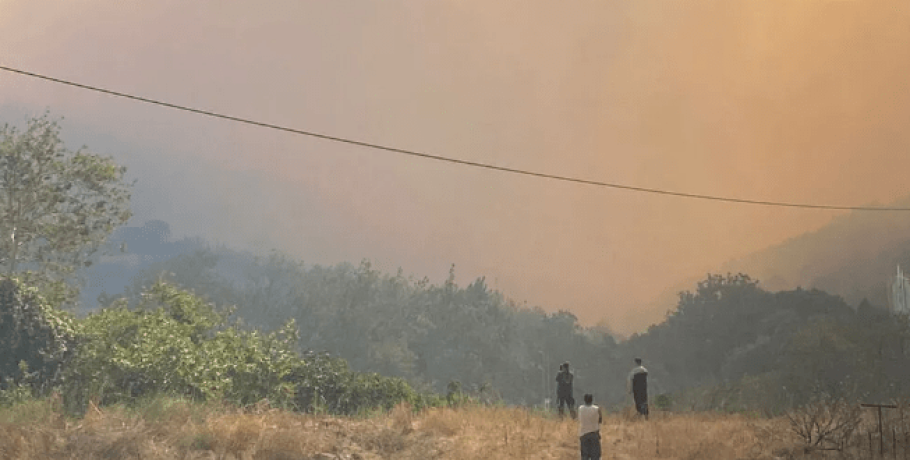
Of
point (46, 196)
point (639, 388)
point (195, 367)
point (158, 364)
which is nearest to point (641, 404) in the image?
point (639, 388)

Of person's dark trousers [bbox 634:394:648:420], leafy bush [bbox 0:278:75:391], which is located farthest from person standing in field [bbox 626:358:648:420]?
leafy bush [bbox 0:278:75:391]

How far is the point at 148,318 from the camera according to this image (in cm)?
2759

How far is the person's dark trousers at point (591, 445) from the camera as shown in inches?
532

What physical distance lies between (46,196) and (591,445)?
1333 inches

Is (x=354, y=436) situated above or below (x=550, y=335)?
below

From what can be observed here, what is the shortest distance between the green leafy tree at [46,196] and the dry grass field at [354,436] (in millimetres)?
26472

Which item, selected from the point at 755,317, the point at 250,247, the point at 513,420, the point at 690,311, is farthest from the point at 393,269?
Answer: the point at 513,420

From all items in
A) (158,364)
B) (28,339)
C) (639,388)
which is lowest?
(639,388)

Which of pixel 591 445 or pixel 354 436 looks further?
pixel 354 436

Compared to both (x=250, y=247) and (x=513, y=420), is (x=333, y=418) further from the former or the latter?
(x=250, y=247)

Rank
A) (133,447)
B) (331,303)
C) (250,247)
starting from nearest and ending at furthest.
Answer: (133,447) → (331,303) → (250,247)

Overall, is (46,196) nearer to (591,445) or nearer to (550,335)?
(591,445)

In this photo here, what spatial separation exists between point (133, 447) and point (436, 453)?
205 inches

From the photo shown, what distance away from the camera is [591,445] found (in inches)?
532
